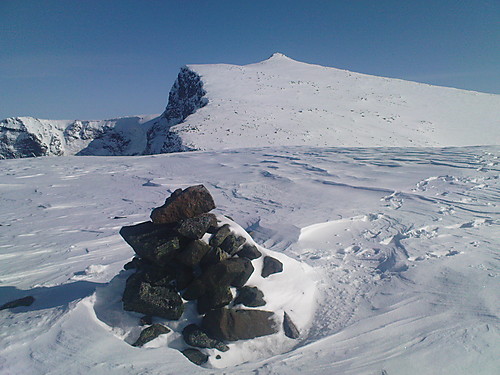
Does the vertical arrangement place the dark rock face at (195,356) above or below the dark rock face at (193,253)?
below

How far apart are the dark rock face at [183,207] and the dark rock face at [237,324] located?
3.80ft

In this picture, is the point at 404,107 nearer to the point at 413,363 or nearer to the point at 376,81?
the point at 376,81

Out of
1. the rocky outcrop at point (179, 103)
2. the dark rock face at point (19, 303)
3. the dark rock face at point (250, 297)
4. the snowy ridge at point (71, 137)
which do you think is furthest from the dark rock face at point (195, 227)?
the snowy ridge at point (71, 137)

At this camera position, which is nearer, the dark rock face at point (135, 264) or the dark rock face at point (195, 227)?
the dark rock face at point (195, 227)

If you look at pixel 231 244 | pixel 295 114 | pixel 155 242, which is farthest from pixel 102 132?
pixel 231 244

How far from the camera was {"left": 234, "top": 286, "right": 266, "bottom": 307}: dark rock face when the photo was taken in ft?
12.1

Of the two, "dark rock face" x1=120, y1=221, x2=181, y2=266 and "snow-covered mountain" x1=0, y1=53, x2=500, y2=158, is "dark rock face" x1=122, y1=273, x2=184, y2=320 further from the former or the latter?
"snow-covered mountain" x1=0, y1=53, x2=500, y2=158

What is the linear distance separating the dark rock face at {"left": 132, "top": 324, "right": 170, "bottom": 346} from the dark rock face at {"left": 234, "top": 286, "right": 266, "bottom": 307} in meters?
0.78

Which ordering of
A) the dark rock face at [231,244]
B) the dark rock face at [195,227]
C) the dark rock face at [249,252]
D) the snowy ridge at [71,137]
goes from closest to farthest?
the dark rock face at [195,227] → the dark rock face at [231,244] → the dark rock face at [249,252] → the snowy ridge at [71,137]

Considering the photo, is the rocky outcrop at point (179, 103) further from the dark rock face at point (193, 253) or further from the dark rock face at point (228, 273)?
the dark rock face at point (228, 273)

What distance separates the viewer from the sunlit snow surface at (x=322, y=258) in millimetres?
2969

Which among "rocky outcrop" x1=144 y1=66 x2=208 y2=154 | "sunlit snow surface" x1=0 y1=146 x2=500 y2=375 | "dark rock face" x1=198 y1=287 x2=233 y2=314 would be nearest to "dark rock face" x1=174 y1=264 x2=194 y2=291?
"dark rock face" x1=198 y1=287 x2=233 y2=314

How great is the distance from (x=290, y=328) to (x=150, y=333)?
1.41 metres

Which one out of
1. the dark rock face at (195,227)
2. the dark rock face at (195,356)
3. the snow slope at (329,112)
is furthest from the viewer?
the snow slope at (329,112)
